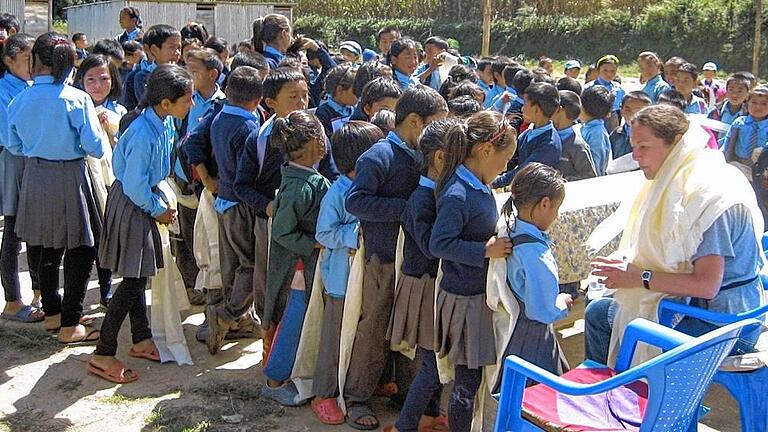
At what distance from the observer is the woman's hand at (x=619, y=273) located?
318 cm

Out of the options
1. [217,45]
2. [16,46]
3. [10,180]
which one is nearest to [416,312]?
[10,180]

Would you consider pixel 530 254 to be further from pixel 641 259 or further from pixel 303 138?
pixel 303 138

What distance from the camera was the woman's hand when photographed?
3178mm

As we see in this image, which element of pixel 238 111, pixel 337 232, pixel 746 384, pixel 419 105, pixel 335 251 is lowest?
pixel 746 384

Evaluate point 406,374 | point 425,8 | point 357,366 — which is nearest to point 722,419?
point 406,374

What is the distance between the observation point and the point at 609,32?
88.5 feet

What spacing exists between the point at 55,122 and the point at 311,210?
1.58 meters

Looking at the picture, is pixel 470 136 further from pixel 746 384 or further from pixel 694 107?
pixel 694 107

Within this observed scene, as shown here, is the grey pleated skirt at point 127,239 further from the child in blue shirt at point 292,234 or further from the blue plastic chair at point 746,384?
the blue plastic chair at point 746,384

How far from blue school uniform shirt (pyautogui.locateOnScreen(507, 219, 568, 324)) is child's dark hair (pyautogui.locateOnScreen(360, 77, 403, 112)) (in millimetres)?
1373

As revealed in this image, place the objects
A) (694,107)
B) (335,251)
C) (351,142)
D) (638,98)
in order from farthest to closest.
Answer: (694,107), (638,98), (335,251), (351,142)

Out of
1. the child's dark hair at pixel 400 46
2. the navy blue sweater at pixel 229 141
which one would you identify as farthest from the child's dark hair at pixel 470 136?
the child's dark hair at pixel 400 46

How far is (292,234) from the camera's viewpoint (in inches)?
150

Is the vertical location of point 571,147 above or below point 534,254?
above
